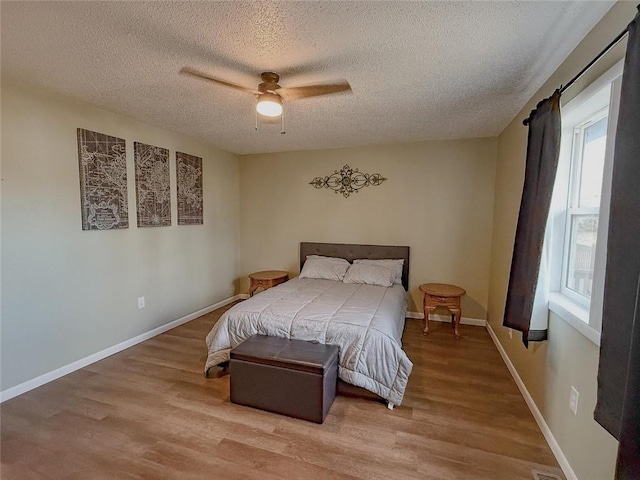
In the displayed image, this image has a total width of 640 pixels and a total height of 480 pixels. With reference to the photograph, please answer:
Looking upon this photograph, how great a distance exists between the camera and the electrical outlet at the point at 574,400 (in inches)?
61.8

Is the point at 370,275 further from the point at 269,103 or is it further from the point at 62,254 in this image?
the point at 62,254

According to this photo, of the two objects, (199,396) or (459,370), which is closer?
(199,396)

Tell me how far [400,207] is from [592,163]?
2404 millimetres

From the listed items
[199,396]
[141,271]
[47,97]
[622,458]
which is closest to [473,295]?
[622,458]

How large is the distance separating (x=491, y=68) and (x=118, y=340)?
4.06 meters

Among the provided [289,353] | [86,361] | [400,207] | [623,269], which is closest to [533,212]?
[623,269]

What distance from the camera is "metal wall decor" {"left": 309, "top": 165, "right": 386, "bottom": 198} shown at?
4219mm

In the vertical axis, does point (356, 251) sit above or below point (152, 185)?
below

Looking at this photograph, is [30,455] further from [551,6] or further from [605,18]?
[605,18]

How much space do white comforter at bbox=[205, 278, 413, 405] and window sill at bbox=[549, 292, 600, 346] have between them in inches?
39.4

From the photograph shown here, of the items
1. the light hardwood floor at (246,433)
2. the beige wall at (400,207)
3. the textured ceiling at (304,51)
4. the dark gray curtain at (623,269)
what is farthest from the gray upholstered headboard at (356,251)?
the dark gray curtain at (623,269)

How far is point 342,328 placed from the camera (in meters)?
2.34

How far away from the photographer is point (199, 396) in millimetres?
2322

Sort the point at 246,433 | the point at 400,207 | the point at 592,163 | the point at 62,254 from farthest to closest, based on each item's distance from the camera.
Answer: the point at 400,207 < the point at 62,254 < the point at 246,433 < the point at 592,163
